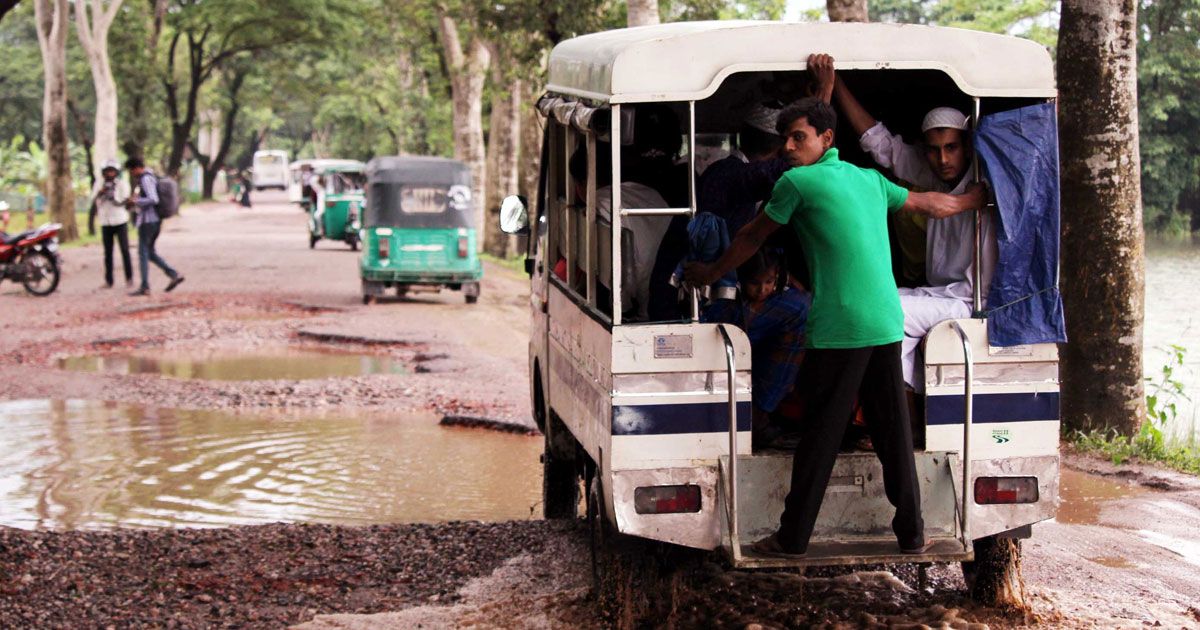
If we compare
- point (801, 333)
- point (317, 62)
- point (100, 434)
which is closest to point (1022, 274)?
point (801, 333)

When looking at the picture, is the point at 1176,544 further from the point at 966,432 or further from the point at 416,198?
the point at 416,198

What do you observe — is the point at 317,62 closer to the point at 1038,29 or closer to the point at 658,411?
the point at 1038,29

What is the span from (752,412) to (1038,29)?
100 feet

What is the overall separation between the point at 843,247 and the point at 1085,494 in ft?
13.4

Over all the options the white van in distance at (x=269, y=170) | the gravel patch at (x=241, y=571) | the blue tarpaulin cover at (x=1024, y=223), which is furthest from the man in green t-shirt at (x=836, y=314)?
the white van in distance at (x=269, y=170)

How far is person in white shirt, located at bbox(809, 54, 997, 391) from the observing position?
5297 millimetres

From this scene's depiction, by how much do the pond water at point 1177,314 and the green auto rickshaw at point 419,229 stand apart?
353 inches

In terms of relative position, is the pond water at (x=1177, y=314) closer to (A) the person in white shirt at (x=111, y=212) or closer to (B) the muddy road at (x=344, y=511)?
(B) the muddy road at (x=344, y=511)

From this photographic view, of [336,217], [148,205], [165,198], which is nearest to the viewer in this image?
[148,205]

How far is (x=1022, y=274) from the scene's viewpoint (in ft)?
17.3

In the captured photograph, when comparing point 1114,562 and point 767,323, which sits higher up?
point 767,323

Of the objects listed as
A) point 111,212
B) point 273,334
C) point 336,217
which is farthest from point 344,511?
point 336,217

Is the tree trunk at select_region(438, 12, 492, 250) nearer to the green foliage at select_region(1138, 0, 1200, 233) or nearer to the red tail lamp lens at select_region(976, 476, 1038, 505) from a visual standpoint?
the green foliage at select_region(1138, 0, 1200, 233)

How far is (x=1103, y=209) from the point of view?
9.07 metres
